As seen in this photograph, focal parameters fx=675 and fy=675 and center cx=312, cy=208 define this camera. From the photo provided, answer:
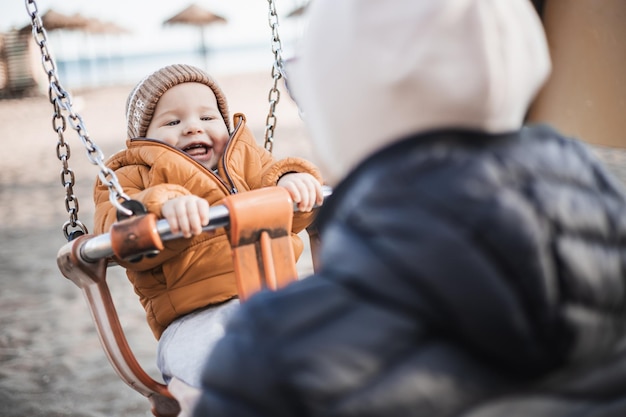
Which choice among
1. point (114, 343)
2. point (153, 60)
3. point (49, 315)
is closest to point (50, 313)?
point (49, 315)

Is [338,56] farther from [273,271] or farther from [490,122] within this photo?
[273,271]

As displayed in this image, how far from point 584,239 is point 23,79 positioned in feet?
50.0

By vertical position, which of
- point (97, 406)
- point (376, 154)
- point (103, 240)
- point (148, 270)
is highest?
point (376, 154)

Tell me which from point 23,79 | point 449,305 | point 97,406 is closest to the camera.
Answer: point 449,305

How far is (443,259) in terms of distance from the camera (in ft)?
1.37

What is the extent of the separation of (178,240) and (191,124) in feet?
1.22

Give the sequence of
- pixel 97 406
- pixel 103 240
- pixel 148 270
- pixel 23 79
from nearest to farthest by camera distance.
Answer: pixel 103 240 < pixel 148 270 < pixel 97 406 < pixel 23 79

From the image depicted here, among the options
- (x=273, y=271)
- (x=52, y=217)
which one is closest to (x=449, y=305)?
(x=273, y=271)

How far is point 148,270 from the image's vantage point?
1175 mm

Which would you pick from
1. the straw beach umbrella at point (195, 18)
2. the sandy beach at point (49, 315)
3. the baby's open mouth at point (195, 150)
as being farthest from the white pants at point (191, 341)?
the straw beach umbrella at point (195, 18)

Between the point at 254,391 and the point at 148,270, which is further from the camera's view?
the point at 148,270

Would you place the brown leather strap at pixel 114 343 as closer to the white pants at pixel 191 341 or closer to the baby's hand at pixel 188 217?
the white pants at pixel 191 341

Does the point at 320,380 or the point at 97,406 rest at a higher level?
the point at 320,380

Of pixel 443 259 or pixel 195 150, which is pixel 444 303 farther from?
pixel 195 150
